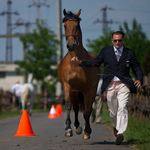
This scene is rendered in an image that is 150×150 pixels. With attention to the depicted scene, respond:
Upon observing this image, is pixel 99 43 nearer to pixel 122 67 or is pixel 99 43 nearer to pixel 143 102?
pixel 143 102

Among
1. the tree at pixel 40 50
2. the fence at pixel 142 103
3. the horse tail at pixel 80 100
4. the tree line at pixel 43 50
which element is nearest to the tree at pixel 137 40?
the tree line at pixel 43 50

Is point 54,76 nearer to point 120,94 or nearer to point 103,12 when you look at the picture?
point 120,94

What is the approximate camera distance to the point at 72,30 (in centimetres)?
881

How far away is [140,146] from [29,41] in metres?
29.9

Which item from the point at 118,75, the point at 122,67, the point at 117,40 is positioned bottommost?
the point at 118,75

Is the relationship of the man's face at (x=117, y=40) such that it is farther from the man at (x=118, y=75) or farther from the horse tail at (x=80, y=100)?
the horse tail at (x=80, y=100)

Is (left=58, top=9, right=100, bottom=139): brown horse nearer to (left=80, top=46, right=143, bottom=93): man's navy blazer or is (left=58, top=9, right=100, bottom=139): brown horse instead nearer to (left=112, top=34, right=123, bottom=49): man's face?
(left=80, top=46, right=143, bottom=93): man's navy blazer

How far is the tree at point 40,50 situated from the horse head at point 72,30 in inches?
1091

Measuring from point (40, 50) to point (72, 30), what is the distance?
28.5 meters

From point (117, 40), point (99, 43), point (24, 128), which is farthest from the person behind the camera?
point (99, 43)

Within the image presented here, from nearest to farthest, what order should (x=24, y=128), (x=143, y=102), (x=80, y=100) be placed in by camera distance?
1. (x=24, y=128)
2. (x=80, y=100)
3. (x=143, y=102)

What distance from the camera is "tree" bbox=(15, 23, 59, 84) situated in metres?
36.9

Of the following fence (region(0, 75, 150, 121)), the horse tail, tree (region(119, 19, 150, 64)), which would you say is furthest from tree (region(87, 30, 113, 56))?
the horse tail

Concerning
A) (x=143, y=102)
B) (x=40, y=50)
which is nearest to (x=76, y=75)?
(x=143, y=102)
